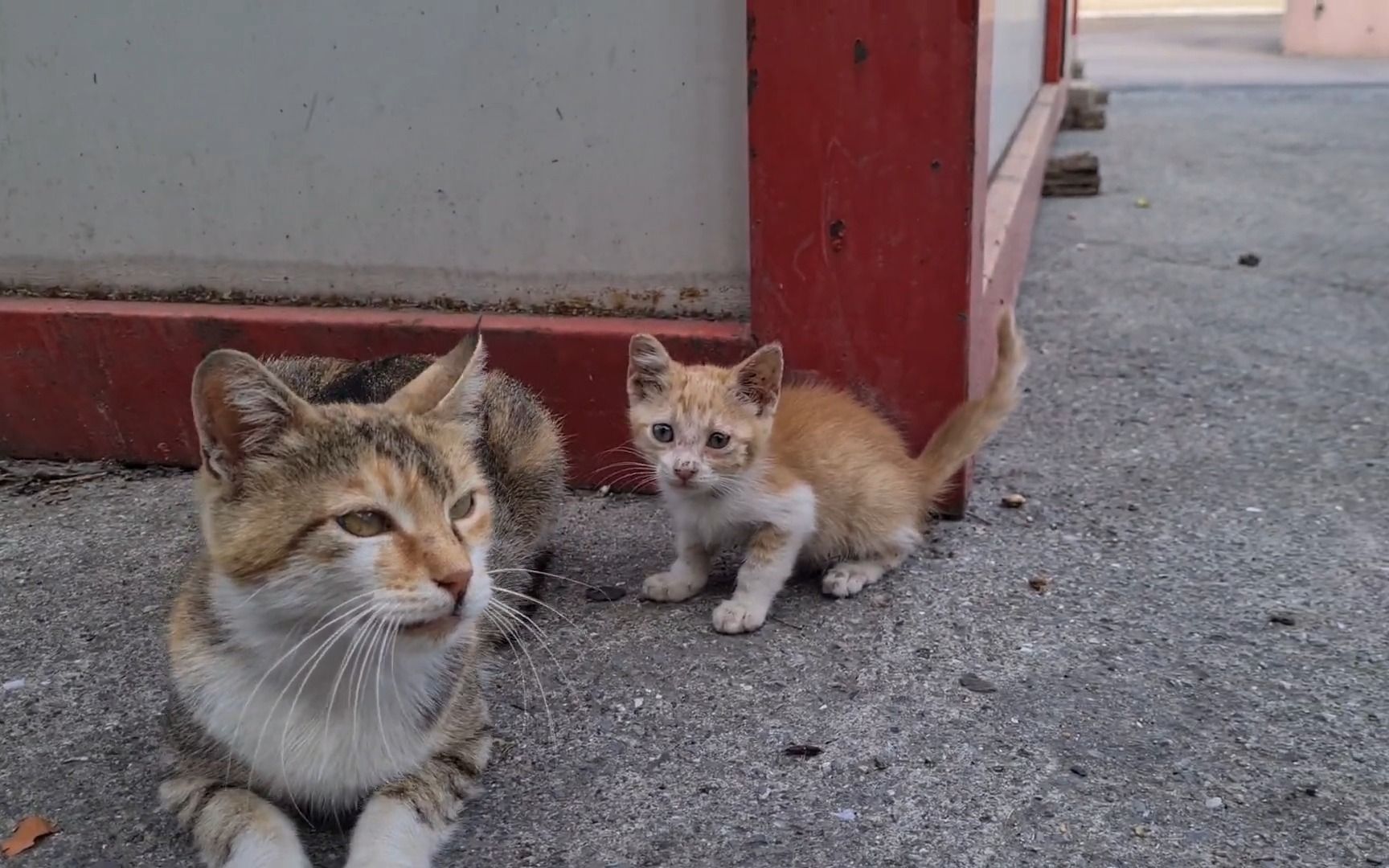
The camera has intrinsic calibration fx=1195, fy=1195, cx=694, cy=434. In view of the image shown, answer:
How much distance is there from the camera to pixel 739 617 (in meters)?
→ 3.01

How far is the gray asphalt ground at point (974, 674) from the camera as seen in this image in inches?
88.1

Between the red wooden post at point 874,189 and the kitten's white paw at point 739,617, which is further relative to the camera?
the red wooden post at point 874,189

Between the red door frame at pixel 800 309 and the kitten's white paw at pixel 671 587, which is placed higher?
the red door frame at pixel 800 309

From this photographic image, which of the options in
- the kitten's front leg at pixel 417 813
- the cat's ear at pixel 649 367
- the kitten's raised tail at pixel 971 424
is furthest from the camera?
the kitten's raised tail at pixel 971 424

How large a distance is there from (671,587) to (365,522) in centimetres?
131

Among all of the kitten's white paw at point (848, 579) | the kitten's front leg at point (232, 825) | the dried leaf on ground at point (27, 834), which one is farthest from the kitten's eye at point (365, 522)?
the kitten's white paw at point (848, 579)

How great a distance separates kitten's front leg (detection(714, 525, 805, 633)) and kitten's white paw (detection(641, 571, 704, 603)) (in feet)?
0.44

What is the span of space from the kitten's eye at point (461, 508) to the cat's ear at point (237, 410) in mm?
301

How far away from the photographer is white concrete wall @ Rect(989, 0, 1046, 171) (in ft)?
17.2

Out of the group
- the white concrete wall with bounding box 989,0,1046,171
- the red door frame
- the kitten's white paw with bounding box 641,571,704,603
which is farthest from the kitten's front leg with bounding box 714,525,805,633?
the white concrete wall with bounding box 989,0,1046,171

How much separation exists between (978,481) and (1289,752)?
1575 mm

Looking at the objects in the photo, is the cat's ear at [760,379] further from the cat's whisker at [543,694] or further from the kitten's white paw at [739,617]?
the cat's whisker at [543,694]

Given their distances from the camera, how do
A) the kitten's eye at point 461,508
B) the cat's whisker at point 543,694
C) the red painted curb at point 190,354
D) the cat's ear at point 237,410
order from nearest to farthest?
the cat's ear at point 237,410 < the kitten's eye at point 461,508 < the cat's whisker at point 543,694 < the red painted curb at point 190,354

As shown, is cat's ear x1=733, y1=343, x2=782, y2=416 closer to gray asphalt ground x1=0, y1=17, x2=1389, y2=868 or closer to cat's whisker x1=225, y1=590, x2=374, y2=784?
gray asphalt ground x1=0, y1=17, x2=1389, y2=868
